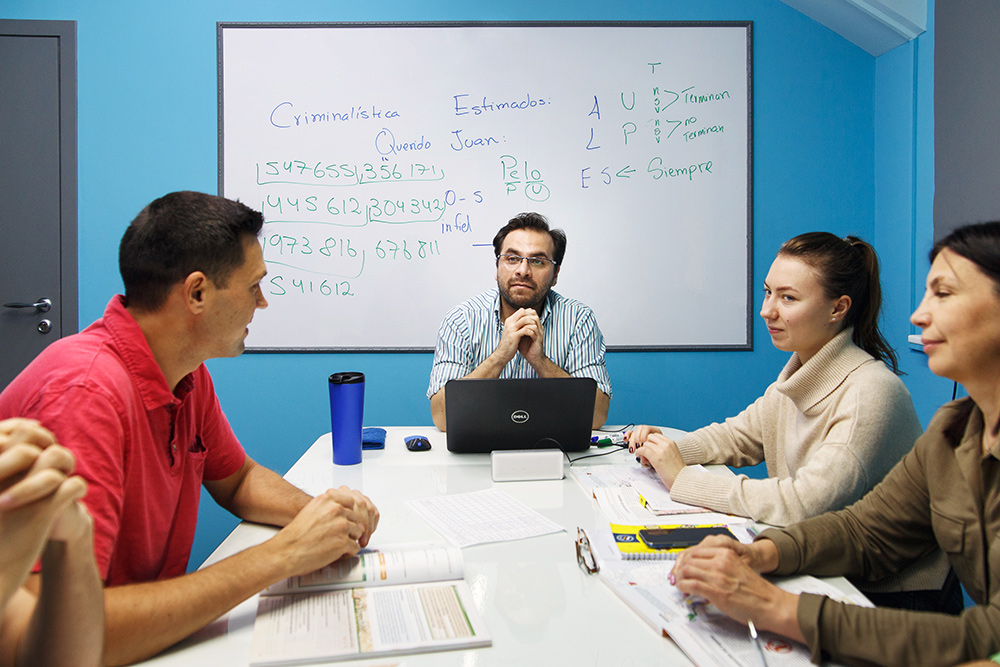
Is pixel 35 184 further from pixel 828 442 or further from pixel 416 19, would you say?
pixel 828 442

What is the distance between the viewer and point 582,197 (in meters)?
2.83

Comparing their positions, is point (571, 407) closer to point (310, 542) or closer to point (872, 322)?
Result: point (872, 322)

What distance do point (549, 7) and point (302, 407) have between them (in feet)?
6.62

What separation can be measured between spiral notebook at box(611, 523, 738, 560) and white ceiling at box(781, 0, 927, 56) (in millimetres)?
2361

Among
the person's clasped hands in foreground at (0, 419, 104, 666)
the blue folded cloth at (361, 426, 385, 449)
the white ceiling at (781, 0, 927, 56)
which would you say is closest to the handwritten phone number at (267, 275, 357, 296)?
the blue folded cloth at (361, 426, 385, 449)

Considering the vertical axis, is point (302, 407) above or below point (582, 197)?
below

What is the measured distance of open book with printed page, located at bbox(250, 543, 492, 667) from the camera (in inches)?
31.7

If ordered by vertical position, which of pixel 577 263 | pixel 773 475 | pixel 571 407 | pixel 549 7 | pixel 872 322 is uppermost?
pixel 549 7

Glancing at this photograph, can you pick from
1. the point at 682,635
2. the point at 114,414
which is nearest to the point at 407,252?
the point at 114,414

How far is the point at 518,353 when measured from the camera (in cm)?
229

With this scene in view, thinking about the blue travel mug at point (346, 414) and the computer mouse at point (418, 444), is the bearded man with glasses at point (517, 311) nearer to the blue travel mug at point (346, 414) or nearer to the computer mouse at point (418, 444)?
the computer mouse at point (418, 444)

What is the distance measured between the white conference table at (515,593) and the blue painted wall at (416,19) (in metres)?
1.42

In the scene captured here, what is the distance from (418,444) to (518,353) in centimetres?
64

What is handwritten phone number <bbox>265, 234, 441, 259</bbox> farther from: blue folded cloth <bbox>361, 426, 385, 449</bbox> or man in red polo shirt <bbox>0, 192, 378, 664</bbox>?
man in red polo shirt <bbox>0, 192, 378, 664</bbox>
